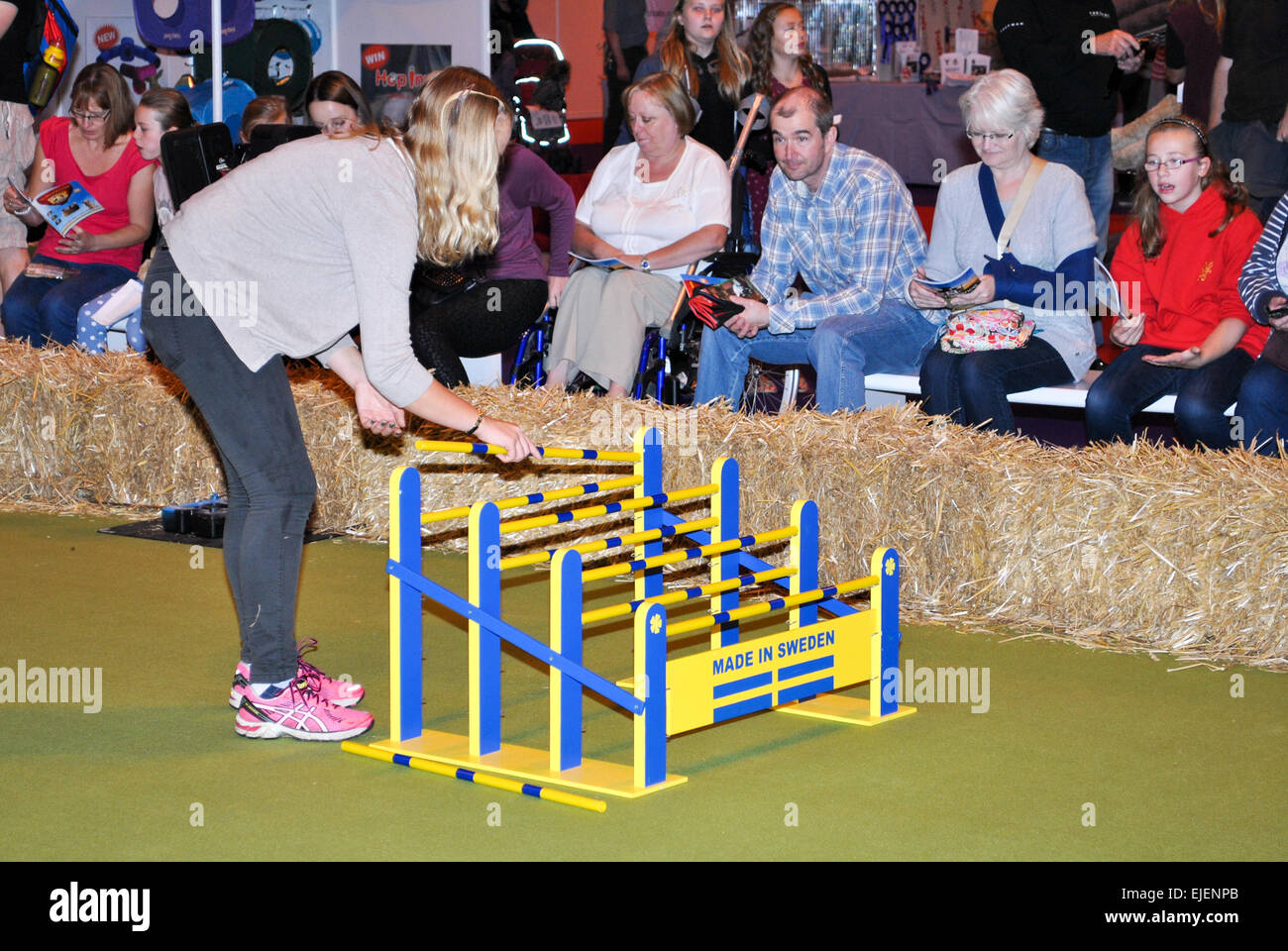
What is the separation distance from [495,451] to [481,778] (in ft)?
2.39

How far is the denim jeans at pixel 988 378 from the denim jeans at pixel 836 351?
0.73 feet

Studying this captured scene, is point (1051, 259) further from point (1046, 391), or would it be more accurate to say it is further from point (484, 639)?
point (484, 639)

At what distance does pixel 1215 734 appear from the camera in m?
3.80

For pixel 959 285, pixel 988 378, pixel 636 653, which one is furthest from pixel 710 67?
pixel 636 653

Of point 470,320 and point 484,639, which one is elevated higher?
point 470,320

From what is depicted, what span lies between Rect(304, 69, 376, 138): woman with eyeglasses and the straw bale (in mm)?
1417

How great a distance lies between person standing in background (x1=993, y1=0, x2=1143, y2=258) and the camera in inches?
256

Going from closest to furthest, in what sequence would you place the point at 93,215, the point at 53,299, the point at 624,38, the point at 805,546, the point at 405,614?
the point at 405,614, the point at 805,546, the point at 53,299, the point at 93,215, the point at 624,38

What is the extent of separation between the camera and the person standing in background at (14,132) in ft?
24.7

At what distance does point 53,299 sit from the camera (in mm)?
7359

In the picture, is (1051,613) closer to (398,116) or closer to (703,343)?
(703,343)

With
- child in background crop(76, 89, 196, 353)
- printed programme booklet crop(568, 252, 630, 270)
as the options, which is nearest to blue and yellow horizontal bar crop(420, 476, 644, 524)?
printed programme booklet crop(568, 252, 630, 270)

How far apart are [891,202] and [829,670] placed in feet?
8.23

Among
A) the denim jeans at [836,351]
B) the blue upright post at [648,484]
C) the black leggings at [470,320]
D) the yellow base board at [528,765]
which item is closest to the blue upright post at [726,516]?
the blue upright post at [648,484]
